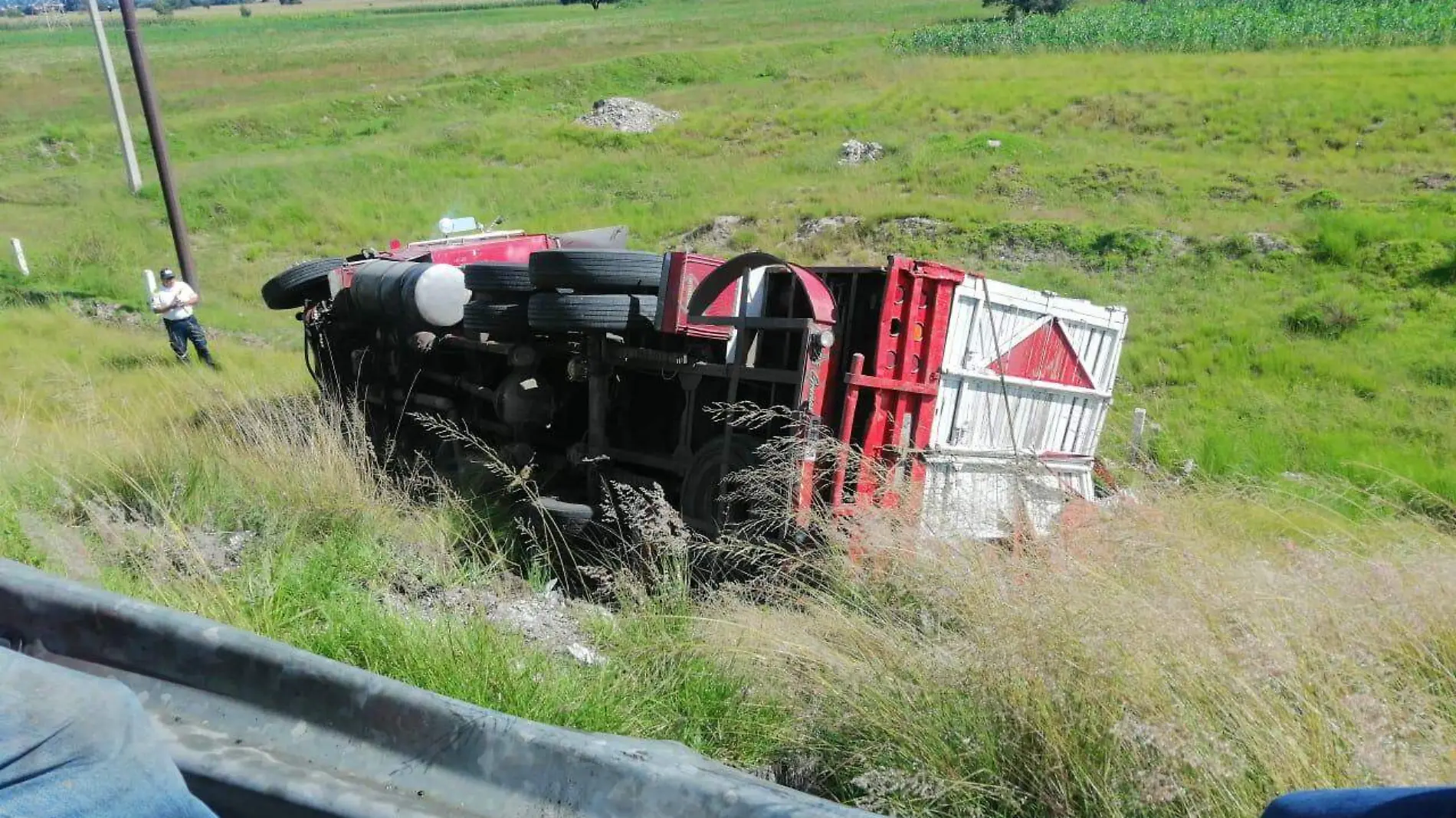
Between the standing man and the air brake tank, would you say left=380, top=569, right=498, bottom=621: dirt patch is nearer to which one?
the air brake tank

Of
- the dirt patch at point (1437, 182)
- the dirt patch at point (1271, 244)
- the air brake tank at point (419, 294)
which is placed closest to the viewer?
the air brake tank at point (419, 294)

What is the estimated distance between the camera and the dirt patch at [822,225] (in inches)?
749

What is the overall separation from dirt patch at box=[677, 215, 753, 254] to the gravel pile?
15.1 metres

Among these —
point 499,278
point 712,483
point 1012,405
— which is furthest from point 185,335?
point 1012,405

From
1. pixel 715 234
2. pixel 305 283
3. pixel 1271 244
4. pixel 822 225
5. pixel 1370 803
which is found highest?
pixel 1370 803

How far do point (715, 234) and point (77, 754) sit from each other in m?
18.3

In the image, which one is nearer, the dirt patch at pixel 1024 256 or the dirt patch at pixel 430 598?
the dirt patch at pixel 430 598

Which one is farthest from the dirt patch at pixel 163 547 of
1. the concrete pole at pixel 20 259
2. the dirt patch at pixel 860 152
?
the dirt patch at pixel 860 152

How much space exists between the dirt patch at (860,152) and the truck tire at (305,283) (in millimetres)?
18365

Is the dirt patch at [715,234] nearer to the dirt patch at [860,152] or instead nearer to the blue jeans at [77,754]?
the dirt patch at [860,152]

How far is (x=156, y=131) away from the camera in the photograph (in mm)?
14422

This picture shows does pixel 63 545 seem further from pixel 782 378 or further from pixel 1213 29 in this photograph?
pixel 1213 29

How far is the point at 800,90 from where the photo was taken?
39.9 meters

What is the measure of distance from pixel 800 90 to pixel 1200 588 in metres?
38.9
